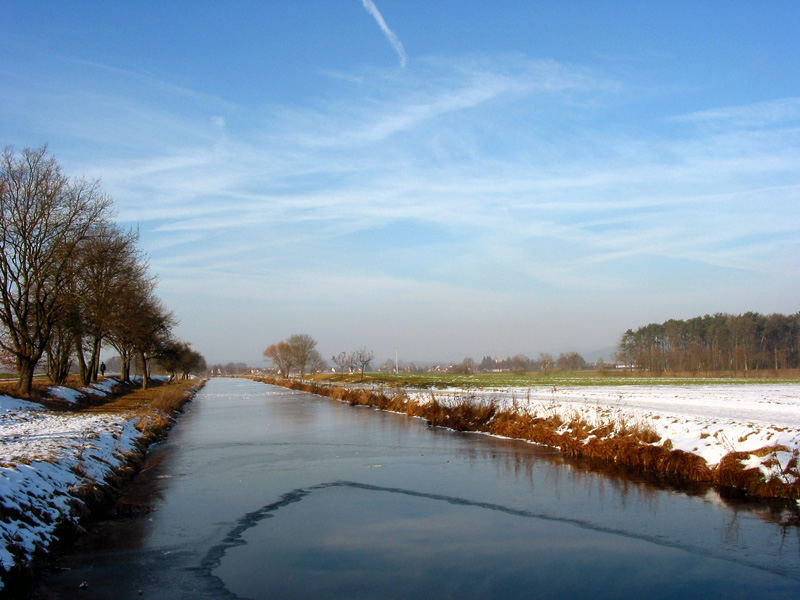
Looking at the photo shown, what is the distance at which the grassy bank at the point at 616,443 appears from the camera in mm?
12391

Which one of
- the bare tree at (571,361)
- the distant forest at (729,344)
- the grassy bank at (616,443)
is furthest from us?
the bare tree at (571,361)

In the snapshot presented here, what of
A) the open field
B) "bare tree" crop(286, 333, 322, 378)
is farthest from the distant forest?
"bare tree" crop(286, 333, 322, 378)

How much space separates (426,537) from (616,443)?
9.67 meters

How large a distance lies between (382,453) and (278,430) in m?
8.12

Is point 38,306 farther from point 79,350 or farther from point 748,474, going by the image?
point 748,474

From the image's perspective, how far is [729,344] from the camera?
105m

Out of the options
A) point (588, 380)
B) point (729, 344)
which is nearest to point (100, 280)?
point (588, 380)

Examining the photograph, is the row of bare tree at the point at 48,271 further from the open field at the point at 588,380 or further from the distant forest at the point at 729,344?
the distant forest at the point at 729,344

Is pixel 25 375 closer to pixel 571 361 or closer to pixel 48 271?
pixel 48 271

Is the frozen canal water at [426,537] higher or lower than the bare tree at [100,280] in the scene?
lower

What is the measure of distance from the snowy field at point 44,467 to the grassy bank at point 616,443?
519 inches

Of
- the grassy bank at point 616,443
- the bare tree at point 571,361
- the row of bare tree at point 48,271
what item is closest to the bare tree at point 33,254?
the row of bare tree at point 48,271

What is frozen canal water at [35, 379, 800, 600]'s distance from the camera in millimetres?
7109

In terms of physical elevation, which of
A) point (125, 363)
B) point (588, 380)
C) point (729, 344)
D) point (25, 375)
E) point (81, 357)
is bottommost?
point (588, 380)
